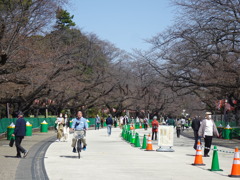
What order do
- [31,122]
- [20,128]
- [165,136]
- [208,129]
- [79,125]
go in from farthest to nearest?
[31,122], [165,136], [208,129], [79,125], [20,128]

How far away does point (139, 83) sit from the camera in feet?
314

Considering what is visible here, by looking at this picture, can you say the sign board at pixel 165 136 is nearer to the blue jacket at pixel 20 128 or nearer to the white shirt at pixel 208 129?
the white shirt at pixel 208 129

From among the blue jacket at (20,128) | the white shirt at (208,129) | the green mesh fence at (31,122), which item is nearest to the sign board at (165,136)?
the white shirt at (208,129)

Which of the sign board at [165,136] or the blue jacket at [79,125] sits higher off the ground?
the blue jacket at [79,125]

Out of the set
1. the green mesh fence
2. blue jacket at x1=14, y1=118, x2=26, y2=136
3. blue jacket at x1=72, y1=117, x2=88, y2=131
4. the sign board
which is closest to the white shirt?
the sign board

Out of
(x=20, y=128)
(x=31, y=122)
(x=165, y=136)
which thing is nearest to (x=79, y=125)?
(x=20, y=128)

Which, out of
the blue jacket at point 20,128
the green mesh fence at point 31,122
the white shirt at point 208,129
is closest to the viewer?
the blue jacket at point 20,128

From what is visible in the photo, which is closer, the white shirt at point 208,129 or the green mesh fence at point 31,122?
the white shirt at point 208,129

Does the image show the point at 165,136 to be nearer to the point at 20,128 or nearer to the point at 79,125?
the point at 79,125

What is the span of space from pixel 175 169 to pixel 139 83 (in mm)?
80407

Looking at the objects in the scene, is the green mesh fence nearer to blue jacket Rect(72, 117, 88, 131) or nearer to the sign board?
the sign board

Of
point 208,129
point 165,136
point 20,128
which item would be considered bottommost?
point 165,136

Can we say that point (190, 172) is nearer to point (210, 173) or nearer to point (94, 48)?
point (210, 173)

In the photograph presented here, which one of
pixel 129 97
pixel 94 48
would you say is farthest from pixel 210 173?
pixel 129 97
